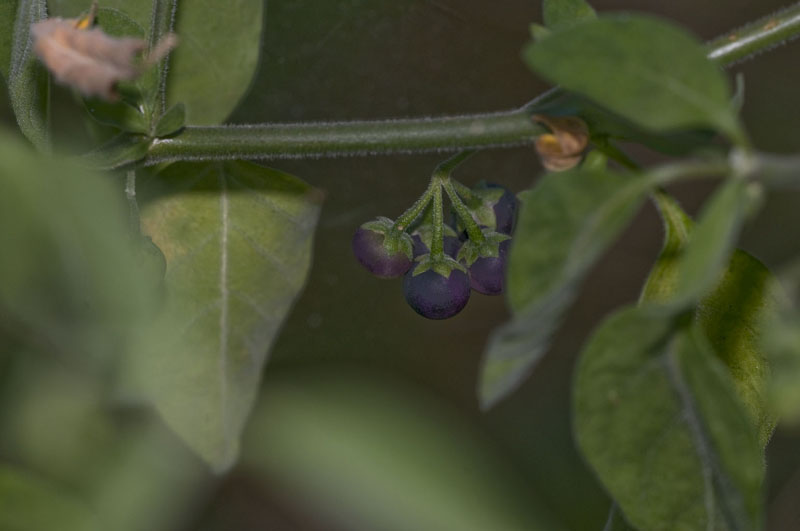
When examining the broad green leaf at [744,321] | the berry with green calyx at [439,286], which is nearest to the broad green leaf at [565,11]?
the broad green leaf at [744,321]

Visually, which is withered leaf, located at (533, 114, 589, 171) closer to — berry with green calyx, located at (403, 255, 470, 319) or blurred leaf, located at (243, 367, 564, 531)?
berry with green calyx, located at (403, 255, 470, 319)

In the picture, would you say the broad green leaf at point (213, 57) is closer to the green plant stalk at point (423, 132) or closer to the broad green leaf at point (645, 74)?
the green plant stalk at point (423, 132)

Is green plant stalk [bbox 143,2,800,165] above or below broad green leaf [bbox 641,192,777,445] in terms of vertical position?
above

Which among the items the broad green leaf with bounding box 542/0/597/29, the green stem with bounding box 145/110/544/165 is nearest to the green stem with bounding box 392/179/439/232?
the green stem with bounding box 145/110/544/165

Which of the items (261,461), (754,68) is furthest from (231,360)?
(754,68)

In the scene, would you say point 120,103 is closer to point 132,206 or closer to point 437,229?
point 132,206

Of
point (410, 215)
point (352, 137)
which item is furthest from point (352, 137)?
point (410, 215)

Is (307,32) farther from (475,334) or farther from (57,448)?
(475,334)
